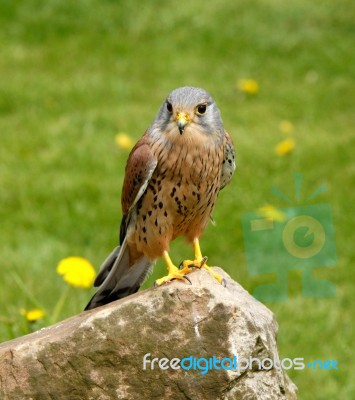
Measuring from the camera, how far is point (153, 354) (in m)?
3.14

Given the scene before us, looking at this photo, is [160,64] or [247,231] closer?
[247,231]

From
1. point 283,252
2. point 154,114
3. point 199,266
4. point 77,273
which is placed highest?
point 154,114

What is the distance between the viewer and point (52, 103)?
341 inches

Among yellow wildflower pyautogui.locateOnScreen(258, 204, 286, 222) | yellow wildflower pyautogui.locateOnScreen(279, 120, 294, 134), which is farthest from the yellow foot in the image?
yellow wildflower pyautogui.locateOnScreen(279, 120, 294, 134)

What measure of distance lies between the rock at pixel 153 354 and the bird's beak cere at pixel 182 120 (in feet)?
2.05

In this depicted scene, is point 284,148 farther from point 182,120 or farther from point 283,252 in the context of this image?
point 182,120

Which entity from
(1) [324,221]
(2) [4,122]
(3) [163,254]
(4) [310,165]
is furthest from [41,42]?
(3) [163,254]

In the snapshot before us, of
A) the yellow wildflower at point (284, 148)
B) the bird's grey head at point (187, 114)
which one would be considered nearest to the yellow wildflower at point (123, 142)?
Answer: the yellow wildflower at point (284, 148)

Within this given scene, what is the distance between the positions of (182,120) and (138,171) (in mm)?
345

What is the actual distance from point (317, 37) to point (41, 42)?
330 centimetres

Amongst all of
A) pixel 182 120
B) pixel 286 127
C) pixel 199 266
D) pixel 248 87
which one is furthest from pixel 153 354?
pixel 248 87

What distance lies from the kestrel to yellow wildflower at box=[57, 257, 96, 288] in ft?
1.65

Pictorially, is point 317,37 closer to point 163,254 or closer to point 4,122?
point 4,122

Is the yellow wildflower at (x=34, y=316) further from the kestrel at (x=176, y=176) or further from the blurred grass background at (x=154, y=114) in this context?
the kestrel at (x=176, y=176)
